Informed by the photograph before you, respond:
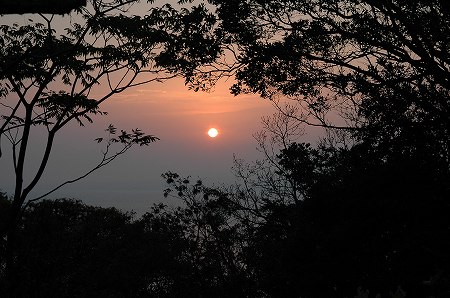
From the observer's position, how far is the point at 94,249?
21.4 meters

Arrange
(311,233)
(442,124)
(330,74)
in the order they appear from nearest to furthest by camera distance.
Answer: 1. (442,124)
2. (311,233)
3. (330,74)

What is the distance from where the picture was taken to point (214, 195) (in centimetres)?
1925

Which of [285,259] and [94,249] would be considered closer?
[285,259]

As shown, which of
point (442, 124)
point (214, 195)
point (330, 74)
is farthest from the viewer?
point (214, 195)

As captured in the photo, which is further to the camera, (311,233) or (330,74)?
→ (330,74)

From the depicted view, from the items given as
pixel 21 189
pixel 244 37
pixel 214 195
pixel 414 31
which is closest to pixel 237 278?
pixel 214 195

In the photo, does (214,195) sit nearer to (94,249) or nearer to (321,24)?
(94,249)

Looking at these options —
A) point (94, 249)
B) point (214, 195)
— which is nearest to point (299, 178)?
point (214, 195)

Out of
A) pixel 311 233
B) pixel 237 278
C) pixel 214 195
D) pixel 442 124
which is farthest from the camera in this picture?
pixel 214 195

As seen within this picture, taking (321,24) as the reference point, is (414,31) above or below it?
below

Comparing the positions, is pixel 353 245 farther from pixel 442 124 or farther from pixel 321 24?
pixel 321 24

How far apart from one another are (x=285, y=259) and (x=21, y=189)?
7.10m

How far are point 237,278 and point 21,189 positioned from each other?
9109 millimetres

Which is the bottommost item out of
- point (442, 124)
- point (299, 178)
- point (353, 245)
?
point (353, 245)
